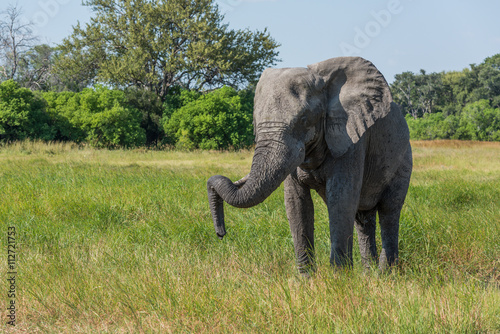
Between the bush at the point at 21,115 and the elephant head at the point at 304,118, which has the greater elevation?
the bush at the point at 21,115

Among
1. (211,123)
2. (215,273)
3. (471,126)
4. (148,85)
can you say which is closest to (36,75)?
(148,85)

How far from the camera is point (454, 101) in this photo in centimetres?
6328

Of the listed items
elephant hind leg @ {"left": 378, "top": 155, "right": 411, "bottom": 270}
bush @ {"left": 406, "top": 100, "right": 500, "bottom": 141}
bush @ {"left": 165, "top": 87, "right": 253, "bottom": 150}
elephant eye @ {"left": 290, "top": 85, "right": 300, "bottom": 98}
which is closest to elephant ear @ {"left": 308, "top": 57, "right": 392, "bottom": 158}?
elephant eye @ {"left": 290, "top": 85, "right": 300, "bottom": 98}

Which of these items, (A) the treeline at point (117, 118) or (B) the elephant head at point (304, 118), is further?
(A) the treeline at point (117, 118)

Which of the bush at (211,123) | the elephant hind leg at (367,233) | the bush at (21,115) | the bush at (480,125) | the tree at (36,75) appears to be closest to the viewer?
the elephant hind leg at (367,233)

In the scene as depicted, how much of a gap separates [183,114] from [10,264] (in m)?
26.5

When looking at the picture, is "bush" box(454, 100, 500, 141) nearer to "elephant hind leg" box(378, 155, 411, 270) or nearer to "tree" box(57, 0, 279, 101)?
"tree" box(57, 0, 279, 101)

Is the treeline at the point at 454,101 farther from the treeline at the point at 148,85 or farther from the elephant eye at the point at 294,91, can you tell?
the elephant eye at the point at 294,91

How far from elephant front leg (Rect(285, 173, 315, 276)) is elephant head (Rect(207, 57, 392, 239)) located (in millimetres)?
340

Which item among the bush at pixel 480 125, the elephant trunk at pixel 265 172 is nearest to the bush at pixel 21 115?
the elephant trunk at pixel 265 172

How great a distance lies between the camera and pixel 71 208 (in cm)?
752

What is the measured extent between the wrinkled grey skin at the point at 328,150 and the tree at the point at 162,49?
1135 inches

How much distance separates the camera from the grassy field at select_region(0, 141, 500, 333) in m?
3.12

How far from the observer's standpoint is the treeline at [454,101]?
4875 centimetres
